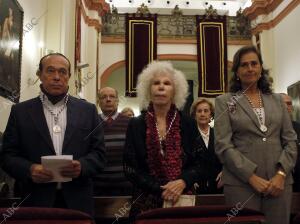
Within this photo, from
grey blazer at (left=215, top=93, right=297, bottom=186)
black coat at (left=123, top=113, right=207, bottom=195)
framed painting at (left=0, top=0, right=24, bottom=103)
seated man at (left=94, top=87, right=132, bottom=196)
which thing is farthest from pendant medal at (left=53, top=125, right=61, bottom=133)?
framed painting at (left=0, top=0, right=24, bottom=103)

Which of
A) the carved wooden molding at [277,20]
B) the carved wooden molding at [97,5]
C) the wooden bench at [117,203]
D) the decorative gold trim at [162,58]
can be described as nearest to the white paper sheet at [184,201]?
the wooden bench at [117,203]

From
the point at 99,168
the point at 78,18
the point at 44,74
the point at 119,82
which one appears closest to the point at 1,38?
the point at 44,74

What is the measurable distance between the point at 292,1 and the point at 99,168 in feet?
29.1

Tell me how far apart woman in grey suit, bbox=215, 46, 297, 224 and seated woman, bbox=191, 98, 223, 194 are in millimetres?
863

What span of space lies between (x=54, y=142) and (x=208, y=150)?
5.99ft

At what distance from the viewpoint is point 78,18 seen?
8.93 meters

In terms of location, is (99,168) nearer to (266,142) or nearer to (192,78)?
(266,142)

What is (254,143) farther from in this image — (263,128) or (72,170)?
(72,170)

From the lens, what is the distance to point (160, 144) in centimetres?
279

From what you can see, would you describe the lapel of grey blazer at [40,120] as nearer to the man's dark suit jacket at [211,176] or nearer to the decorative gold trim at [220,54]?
the man's dark suit jacket at [211,176]

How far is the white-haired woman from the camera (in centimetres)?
268

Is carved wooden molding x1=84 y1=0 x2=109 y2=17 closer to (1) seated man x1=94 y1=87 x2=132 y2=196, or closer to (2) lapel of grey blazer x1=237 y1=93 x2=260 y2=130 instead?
(1) seated man x1=94 y1=87 x2=132 y2=196

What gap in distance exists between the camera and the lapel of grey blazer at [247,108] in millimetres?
2809

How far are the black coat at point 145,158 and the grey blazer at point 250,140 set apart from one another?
0.16 metres
